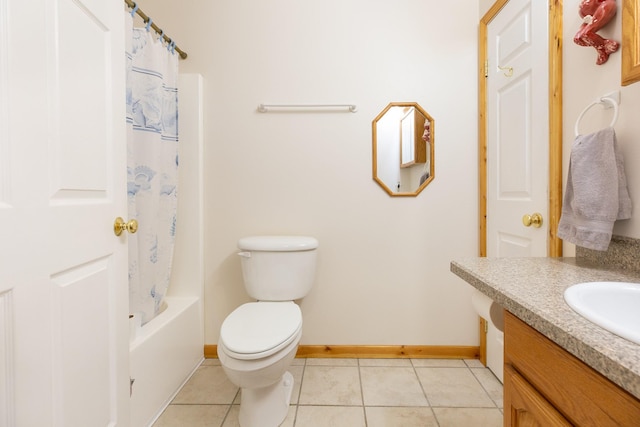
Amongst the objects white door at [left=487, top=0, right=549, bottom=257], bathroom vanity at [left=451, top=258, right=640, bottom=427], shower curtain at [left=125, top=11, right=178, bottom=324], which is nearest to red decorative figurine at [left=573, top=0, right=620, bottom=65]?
white door at [left=487, top=0, right=549, bottom=257]

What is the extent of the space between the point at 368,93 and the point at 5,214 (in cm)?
168

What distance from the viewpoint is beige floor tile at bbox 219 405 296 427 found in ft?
4.33

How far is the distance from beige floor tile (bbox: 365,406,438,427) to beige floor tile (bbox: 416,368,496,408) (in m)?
0.10

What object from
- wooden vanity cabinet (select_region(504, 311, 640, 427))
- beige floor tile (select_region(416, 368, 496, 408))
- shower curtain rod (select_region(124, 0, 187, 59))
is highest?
shower curtain rod (select_region(124, 0, 187, 59))

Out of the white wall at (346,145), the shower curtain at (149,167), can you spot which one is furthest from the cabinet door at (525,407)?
the shower curtain at (149,167)

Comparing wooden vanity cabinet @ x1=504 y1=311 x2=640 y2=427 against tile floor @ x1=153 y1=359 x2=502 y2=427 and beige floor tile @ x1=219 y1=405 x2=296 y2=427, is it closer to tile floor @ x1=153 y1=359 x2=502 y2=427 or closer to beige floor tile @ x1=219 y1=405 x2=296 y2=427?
tile floor @ x1=153 y1=359 x2=502 y2=427

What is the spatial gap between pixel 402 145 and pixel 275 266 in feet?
3.41

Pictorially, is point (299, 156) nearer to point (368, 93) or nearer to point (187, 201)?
point (368, 93)

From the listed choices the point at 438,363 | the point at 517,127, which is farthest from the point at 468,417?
the point at 517,127

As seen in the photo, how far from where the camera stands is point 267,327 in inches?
50.6

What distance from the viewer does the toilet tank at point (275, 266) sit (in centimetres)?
163

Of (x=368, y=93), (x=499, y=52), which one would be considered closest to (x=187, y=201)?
(x=368, y=93)

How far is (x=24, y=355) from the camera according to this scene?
68cm

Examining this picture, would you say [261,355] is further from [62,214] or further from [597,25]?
[597,25]
